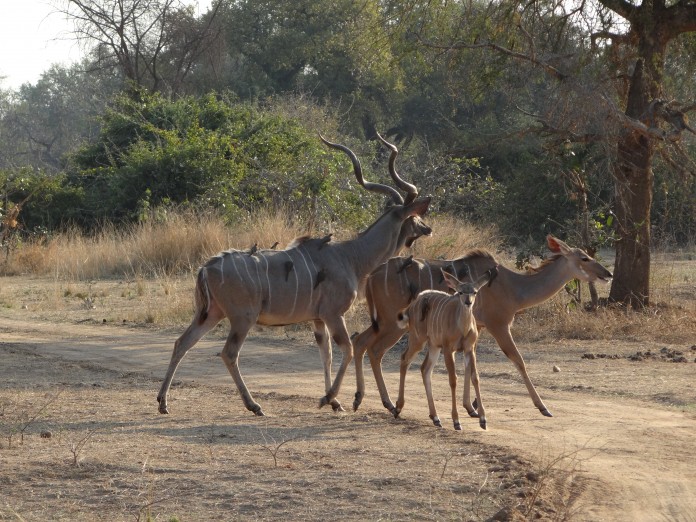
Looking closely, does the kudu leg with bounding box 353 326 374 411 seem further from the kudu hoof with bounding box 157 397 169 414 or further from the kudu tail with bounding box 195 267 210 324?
the kudu hoof with bounding box 157 397 169 414

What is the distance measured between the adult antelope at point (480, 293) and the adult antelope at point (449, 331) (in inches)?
16.6

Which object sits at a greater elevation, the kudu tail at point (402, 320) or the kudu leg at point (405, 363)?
the kudu tail at point (402, 320)

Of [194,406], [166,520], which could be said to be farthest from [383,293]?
[166,520]

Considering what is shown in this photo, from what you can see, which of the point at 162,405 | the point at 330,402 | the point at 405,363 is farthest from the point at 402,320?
the point at 162,405

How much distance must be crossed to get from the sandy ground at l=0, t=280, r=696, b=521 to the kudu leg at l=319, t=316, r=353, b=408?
0.46ft

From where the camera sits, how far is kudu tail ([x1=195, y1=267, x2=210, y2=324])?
7548 mm

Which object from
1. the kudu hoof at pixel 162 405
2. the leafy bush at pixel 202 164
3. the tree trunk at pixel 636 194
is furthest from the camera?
the leafy bush at pixel 202 164

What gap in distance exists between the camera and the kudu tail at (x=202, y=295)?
755 centimetres

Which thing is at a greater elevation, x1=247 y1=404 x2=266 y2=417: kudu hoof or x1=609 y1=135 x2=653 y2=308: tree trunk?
x1=609 y1=135 x2=653 y2=308: tree trunk

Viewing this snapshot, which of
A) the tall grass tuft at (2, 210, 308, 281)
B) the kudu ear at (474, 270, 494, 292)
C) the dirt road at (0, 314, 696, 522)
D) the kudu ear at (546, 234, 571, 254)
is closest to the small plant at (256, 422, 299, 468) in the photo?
the dirt road at (0, 314, 696, 522)

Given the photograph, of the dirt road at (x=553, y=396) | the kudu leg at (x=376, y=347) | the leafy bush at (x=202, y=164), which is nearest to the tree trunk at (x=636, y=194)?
the dirt road at (x=553, y=396)

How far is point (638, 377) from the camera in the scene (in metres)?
9.36

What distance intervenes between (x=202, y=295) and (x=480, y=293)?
6.86 ft

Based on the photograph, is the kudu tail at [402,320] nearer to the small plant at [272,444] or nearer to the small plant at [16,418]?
the small plant at [272,444]
